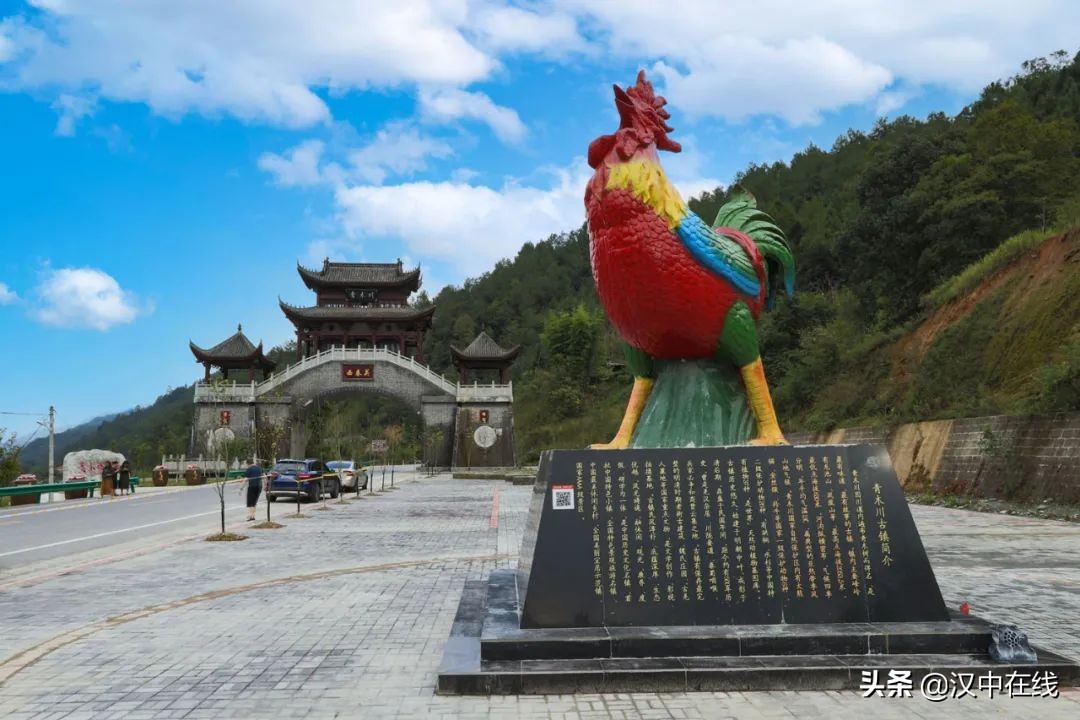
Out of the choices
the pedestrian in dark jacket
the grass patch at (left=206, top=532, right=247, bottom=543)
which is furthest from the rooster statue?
the pedestrian in dark jacket


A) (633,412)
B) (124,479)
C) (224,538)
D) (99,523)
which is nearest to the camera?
(633,412)

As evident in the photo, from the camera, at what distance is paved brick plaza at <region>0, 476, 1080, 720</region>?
11.3ft

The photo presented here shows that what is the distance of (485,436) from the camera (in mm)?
33062

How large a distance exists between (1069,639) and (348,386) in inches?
1219

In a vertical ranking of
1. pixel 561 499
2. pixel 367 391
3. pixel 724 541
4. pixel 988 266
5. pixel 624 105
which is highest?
pixel 988 266

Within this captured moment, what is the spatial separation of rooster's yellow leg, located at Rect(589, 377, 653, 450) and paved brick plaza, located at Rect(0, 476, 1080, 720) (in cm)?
168

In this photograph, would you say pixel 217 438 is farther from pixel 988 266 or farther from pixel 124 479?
pixel 988 266

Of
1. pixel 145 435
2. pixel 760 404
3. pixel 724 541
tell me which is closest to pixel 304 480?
pixel 760 404

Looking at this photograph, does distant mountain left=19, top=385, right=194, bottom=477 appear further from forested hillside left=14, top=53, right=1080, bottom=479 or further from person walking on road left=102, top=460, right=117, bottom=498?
forested hillside left=14, top=53, right=1080, bottom=479

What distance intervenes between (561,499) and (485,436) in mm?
28925

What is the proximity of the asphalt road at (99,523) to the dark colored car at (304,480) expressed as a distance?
2.41 feet

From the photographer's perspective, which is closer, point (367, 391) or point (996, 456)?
point (996, 456)

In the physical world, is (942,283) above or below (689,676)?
above

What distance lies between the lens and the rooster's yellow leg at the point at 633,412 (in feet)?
17.9
